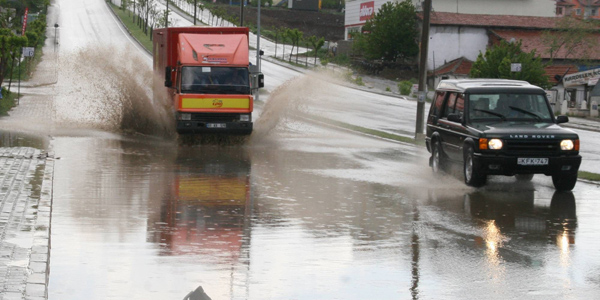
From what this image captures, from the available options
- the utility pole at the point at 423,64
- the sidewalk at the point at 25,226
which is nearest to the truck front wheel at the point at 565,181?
the sidewalk at the point at 25,226

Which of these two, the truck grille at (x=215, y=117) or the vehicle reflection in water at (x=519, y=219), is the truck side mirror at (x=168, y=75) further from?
A: the vehicle reflection in water at (x=519, y=219)

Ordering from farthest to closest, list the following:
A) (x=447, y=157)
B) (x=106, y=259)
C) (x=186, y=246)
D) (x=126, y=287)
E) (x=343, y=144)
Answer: (x=343, y=144)
(x=447, y=157)
(x=186, y=246)
(x=106, y=259)
(x=126, y=287)

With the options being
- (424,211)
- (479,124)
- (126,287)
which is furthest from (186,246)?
(479,124)

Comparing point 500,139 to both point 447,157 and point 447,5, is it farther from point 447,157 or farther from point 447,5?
point 447,5

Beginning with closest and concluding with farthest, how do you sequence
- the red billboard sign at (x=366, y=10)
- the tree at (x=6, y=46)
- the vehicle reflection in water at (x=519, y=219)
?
the vehicle reflection in water at (x=519, y=219)
the tree at (x=6, y=46)
the red billboard sign at (x=366, y=10)

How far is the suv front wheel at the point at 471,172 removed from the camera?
1570 cm

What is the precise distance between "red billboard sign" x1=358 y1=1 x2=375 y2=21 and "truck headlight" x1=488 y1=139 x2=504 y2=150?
8462cm

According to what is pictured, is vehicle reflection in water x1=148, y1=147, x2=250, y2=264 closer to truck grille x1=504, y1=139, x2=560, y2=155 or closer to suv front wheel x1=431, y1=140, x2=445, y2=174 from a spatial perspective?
suv front wheel x1=431, y1=140, x2=445, y2=174

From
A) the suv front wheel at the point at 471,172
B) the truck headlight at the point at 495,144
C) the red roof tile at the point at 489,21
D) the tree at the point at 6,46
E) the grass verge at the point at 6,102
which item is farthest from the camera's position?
the red roof tile at the point at 489,21

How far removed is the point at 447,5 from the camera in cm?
9119

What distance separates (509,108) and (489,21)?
67.8 m

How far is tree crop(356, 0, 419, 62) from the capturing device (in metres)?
80.7

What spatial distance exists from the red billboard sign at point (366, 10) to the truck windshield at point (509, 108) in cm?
8318

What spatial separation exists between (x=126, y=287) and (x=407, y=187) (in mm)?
8838
